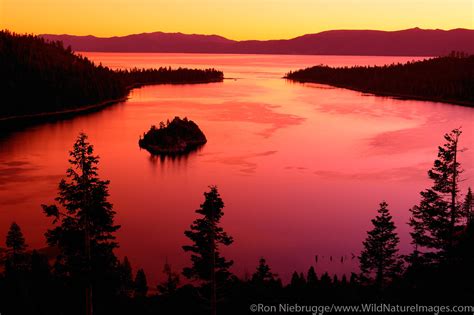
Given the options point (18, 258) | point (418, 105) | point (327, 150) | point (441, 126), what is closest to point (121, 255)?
point (18, 258)

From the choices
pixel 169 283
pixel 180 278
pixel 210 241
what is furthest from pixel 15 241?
pixel 210 241

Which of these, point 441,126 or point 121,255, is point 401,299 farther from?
point 441,126

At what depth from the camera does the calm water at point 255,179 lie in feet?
164

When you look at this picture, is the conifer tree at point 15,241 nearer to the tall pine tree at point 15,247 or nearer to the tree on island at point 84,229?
the tall pine tree at point 15,247

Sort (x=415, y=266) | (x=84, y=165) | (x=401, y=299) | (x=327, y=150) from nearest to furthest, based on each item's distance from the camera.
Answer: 1. (x=84, y=165)
2. (x=401, y=299)
3. (x=415, y=266)
4. (x=327, y=150)

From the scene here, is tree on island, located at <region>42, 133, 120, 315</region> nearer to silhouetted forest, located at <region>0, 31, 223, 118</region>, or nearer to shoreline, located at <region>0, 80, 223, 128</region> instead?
shoreline, located at <region>0, 80, 223, 128</region>

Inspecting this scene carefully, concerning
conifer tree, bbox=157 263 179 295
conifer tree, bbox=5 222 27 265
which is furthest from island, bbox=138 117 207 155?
conifer tree, bbox=5 222 27 265

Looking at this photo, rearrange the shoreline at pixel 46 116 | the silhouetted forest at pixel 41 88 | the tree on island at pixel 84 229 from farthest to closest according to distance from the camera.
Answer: the silhouetted forest at pixel 41 88
the shoreline at pixel 46 116
the tree on island at pixel 84 229

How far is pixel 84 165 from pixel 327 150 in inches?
3328

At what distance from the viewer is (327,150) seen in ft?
337

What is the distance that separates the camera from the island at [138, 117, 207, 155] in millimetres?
99000

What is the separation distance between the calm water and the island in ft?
9.26

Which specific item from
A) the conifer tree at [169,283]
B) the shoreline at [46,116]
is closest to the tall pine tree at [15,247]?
the conifer tree at [169,283]

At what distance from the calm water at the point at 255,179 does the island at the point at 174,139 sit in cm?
282
